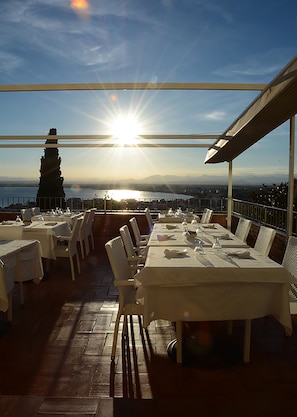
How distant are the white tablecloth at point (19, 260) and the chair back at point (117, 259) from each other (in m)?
1.00

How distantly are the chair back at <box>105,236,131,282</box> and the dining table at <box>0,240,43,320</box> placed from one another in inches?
Result: 39.3

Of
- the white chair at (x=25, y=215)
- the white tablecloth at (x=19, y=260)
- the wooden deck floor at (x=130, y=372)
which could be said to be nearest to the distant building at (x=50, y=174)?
the white chair at (x=25, y=215)

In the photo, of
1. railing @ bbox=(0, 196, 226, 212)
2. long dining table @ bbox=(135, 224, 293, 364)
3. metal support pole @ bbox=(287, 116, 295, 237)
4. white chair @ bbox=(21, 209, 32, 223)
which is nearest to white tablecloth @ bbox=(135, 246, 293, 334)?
long dining table @ bbox=(135, 224, 293, 364)

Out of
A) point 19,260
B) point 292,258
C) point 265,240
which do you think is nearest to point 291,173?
point 265,240

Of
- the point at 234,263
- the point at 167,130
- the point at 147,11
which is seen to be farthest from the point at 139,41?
the point at 234,263

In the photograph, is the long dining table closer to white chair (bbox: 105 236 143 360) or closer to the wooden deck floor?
white chair (bbox: 105 236 143 360)

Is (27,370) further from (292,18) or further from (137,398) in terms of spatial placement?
(292,18)

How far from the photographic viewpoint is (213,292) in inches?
112

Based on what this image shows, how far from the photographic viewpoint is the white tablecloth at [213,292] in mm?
2791

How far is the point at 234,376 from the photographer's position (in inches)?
107

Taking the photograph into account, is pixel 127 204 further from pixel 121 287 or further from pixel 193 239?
pixel 121 287

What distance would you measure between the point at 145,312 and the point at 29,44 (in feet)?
21.1

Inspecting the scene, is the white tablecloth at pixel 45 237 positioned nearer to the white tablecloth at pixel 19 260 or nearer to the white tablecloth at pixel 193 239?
the white tablecloth at pixel 19 260

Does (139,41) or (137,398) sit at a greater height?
(139,41)
